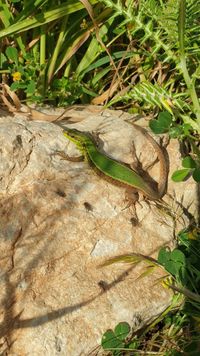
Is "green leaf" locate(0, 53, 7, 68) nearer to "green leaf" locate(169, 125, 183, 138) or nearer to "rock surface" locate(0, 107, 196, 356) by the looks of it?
"rock surface" locate(0, 107, 196, 356)

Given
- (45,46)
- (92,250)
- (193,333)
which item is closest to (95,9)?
(45,46)

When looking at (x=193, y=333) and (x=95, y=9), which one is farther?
(x=95, y=9)

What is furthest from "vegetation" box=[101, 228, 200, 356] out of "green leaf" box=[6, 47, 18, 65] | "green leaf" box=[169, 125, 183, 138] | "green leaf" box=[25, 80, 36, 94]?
"green leaf" box=[6, 47, 18, 65]

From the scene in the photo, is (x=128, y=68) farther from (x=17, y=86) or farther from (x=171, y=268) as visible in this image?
(x=171, y=268)

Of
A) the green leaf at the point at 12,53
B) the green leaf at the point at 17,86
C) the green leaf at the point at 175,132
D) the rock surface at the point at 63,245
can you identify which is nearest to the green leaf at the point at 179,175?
the rock surface at the point at 63,245

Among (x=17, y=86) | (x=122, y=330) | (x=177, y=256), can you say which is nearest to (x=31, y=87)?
(x=17, y=86)

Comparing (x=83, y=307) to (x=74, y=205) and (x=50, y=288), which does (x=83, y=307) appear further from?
(x=74, y=205)

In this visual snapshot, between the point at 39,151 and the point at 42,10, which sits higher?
the point at 42,10
